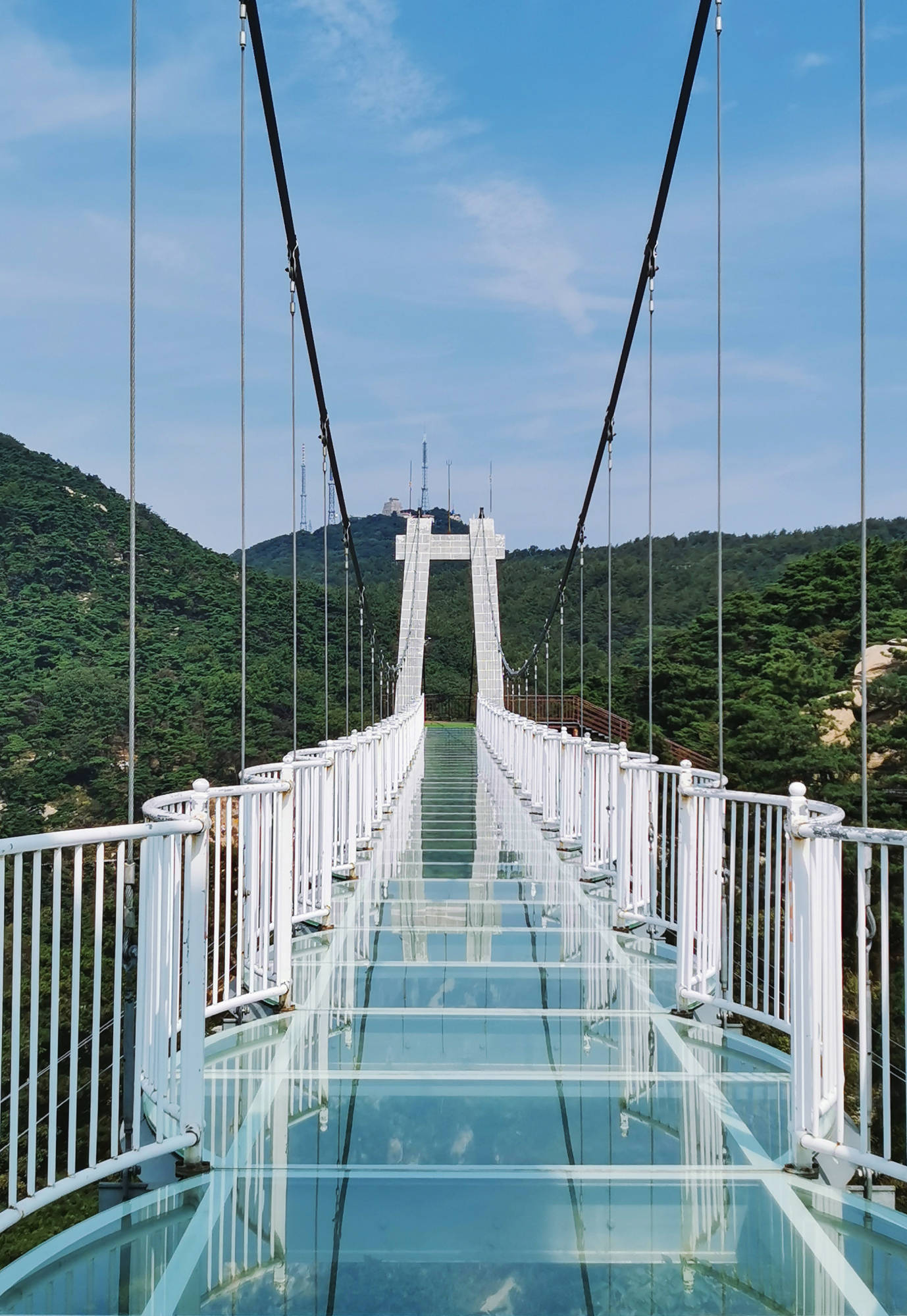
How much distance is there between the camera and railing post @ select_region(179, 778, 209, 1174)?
2857 millimetres

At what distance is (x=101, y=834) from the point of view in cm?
257

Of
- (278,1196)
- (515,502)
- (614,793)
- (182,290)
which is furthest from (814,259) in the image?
(515,502)

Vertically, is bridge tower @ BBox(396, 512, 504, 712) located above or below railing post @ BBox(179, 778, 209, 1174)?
above

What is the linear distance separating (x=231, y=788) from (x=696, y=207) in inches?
615

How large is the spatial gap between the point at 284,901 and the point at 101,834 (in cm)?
184

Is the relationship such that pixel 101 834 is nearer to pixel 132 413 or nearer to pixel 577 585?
pixel 132 413

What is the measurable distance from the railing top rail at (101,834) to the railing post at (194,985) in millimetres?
72

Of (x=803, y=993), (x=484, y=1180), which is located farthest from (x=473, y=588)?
(x=484, y=1180)

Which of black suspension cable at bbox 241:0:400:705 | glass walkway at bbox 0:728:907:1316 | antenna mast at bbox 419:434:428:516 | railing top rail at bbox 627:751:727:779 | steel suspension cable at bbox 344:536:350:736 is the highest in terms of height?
antenna mast at bbox 419:434:428:516

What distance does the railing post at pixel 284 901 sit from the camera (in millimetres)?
4215

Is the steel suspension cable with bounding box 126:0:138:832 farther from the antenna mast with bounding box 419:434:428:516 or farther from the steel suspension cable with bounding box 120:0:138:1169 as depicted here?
the antenna mast with bounding box 419:434:428:516

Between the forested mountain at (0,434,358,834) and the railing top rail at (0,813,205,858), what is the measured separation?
1925 cm

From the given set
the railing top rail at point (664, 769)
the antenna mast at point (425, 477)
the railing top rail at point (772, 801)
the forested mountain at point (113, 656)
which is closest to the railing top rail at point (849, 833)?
the railing top rail at point (772, 801)

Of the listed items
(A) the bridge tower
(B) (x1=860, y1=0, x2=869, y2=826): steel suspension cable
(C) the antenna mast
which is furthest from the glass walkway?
(C) the antenna mast
